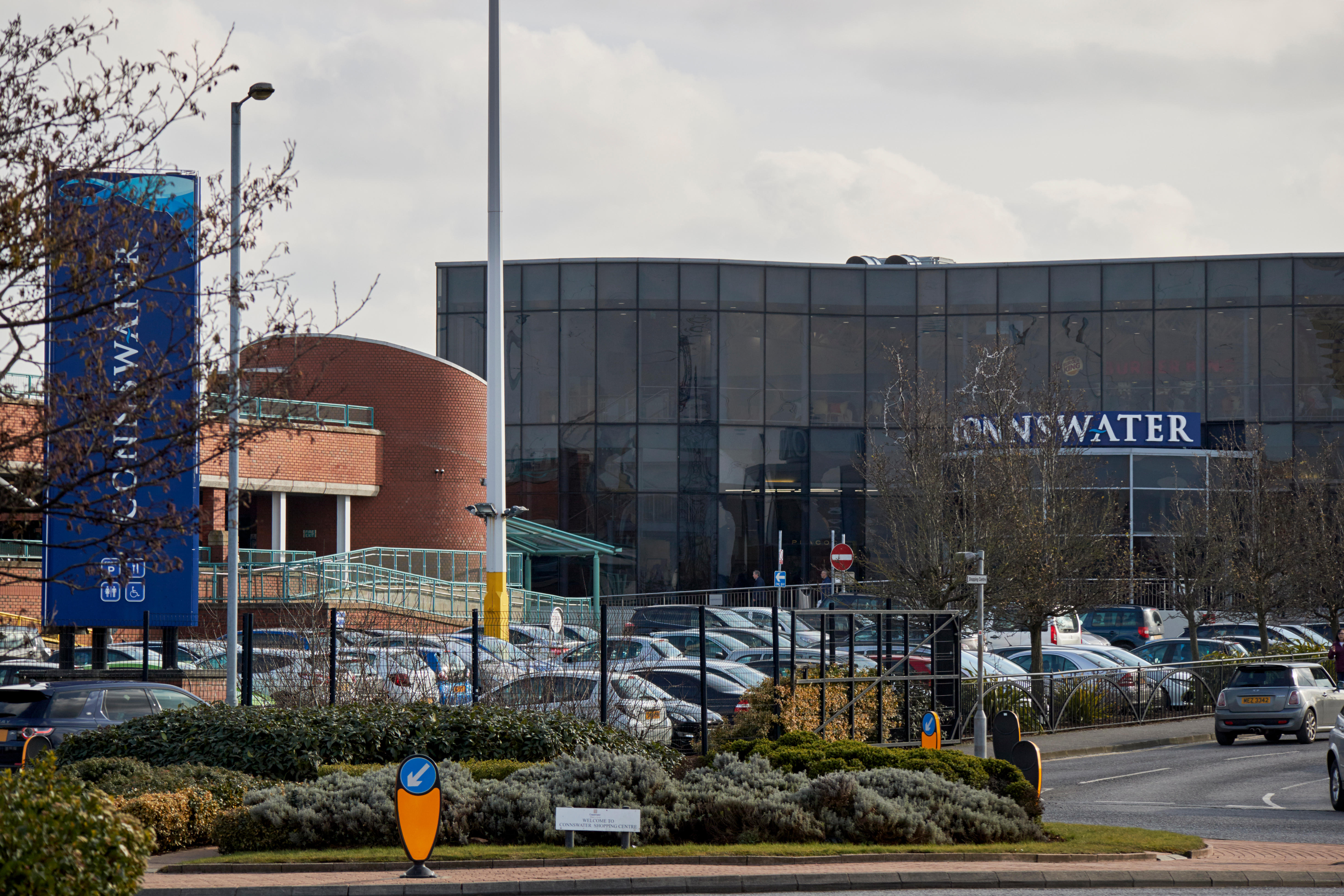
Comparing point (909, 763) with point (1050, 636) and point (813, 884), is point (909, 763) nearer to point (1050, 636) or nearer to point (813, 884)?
point (813, 884)

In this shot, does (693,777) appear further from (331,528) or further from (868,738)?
(331,528)

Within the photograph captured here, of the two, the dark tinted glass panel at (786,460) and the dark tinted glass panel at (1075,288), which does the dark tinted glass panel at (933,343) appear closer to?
the dark tinted glass panel at (1075,288)

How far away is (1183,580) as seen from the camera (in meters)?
36.8

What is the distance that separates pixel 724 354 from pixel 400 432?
11751 mm

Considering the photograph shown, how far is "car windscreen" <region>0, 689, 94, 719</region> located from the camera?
1691 centimetres

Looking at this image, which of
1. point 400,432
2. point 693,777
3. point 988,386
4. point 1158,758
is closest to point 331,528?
point 400,432

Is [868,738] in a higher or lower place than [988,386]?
lower

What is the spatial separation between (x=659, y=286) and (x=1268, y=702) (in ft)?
98.0

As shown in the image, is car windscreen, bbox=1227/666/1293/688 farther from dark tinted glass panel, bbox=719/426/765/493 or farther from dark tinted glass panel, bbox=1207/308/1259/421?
dark tinted glass panel, bbox=1207/308/1259/421

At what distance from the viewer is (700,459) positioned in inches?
2025

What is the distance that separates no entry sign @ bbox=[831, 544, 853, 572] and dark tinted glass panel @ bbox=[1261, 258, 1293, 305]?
29.1 meters

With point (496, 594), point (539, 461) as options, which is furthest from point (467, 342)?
point (496, 594)

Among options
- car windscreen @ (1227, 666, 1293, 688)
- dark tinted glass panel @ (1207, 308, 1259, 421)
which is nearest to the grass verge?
car windscreen @ (1227, 666, 1293, 688)

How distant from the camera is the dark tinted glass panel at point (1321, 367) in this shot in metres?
51.9
